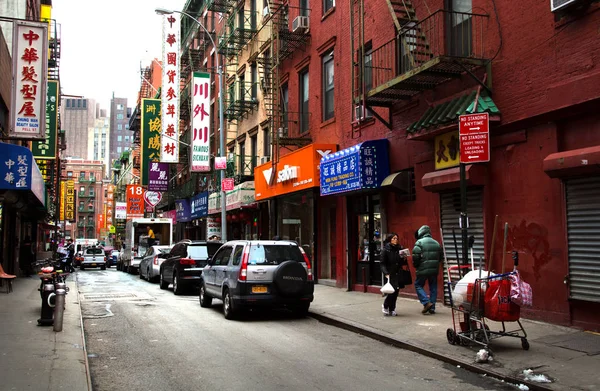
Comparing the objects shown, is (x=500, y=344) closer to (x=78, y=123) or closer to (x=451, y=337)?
(x=451, y=337)

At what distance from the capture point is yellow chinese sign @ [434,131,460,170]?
11773 millimetres

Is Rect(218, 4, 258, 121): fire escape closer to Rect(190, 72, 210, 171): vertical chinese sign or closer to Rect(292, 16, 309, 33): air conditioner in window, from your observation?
Rect(190, 72, 210, 171): vertical chinese sign

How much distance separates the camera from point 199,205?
3350 cm

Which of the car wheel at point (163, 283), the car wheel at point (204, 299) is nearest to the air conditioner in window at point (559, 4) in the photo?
the car wheel at point (204, 299)

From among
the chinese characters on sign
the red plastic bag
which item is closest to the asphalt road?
the red plastic bag

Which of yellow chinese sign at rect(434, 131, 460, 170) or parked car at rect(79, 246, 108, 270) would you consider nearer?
yellow chinese sign at rect(434, 131, 460, 170)

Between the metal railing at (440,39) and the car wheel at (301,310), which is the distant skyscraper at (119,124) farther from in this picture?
the car wheel at (301,310)

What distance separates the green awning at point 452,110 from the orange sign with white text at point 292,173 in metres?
5.42

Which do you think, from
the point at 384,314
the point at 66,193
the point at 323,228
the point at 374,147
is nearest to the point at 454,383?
the point at 384,314

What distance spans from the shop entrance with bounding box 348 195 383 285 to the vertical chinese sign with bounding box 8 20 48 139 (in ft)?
29.3

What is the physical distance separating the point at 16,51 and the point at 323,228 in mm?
10940

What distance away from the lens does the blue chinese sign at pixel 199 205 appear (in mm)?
31938

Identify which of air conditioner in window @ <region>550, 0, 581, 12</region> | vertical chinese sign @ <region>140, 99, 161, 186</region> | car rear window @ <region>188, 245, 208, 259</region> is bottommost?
car rear window @ <region>188, 245, 208, 259</region>

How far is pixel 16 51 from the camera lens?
13930 millimetres
